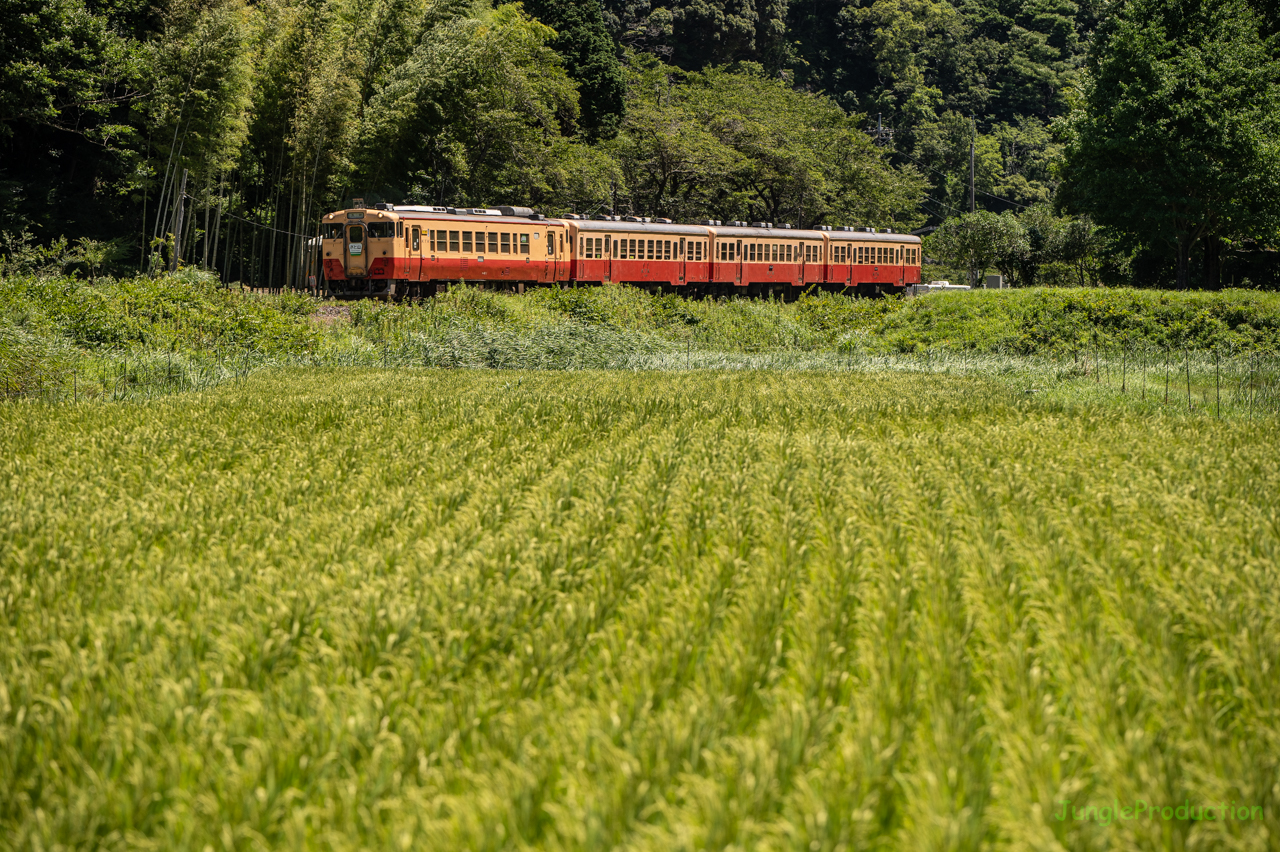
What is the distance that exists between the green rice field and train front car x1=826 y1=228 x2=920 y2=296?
3210cm

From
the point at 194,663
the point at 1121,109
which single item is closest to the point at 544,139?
the point at 1121,109

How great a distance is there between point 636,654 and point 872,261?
125ft

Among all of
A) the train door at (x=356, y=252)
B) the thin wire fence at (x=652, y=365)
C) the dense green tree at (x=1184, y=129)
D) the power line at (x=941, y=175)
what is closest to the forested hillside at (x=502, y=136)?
the dense green tree at (x=1184, y=129)

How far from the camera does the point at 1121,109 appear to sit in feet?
99.9

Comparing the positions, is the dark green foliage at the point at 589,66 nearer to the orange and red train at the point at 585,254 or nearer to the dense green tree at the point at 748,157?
the dense green tree at the point at 748,157

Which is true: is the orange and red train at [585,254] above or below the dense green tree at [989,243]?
below

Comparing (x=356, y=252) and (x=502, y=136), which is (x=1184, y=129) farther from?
(x=356, y=252)

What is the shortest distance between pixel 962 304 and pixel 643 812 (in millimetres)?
21877

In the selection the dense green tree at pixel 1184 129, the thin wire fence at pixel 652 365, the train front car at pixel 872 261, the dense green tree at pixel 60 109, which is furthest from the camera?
the train front car at pixel 872 261

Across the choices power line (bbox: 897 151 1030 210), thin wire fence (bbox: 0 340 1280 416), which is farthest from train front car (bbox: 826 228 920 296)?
power line (bbox: 897 151 1030 210)

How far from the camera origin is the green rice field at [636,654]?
233cm

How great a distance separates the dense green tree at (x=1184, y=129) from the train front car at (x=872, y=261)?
820 cm

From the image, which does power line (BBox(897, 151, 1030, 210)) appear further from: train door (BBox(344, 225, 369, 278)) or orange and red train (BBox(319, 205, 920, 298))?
train door (BBox(344, 225, 369, 278))

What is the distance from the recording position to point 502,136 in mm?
37875
